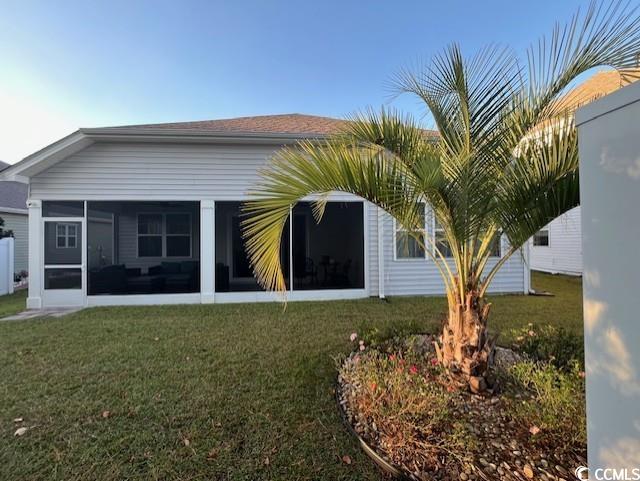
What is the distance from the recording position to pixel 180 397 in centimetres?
327

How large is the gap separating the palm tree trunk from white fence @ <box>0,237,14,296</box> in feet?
44.5

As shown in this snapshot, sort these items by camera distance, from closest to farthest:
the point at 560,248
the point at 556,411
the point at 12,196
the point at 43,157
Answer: the point at 556,411
the point at 43,157
the point at 560,248
the point at 12,196

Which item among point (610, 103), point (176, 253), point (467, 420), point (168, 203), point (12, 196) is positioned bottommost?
point (467, 420)

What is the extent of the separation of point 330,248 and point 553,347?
7390 mm

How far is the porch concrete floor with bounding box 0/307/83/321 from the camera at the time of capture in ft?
22.2

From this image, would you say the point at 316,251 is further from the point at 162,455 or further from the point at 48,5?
the point at 48,5

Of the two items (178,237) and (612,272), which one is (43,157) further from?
(612,272)

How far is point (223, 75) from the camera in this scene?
10914 millimetres

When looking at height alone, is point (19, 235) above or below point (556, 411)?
above

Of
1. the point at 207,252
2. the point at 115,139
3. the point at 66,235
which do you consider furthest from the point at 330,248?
the point at 66,235

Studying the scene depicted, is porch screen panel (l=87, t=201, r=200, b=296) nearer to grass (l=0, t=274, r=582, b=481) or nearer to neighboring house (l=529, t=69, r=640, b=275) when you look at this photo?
grass (l=0, t=274, r=582, b=481)

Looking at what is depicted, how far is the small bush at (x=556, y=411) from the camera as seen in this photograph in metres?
2.27

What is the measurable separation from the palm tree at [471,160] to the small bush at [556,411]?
480 millimetres

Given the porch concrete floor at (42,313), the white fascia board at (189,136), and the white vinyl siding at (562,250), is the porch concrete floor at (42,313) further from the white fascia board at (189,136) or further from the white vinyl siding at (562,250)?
the white vinyl siding at (562,250)
